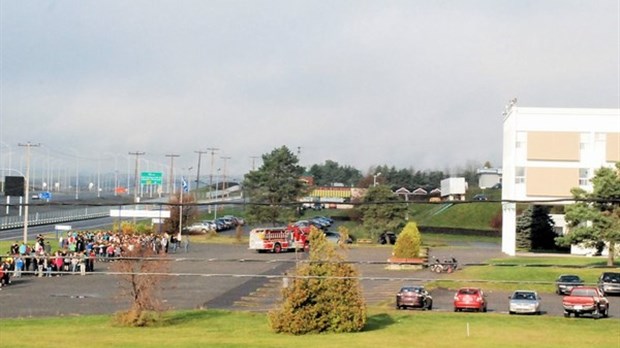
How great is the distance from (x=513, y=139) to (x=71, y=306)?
130 ft

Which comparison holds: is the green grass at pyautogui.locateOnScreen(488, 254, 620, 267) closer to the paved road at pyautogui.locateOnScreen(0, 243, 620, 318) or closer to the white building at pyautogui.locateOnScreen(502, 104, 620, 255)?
the white building at pyautogui.locateOnScreen(502, 104, 620, 255)

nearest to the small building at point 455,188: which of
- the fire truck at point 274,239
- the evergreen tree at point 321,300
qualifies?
the fire truck at point 274,239

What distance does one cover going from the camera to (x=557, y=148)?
6669cm

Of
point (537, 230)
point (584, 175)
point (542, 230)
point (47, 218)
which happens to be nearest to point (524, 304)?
point (584, 175)

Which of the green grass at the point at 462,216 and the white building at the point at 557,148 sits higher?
the white building at the point at 557,148

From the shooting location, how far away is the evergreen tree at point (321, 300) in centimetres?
3045

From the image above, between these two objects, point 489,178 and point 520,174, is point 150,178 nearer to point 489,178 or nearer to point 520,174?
point 520,174

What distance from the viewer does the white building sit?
6600cm

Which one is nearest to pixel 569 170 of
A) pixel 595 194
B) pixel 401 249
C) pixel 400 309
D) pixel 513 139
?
pixel 513 139

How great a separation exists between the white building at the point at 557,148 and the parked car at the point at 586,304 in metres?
29.1

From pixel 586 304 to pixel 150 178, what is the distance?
227 feet

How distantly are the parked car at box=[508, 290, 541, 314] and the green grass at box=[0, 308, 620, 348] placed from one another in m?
0.88

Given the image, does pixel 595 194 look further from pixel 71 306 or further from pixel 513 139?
pixel 71 306

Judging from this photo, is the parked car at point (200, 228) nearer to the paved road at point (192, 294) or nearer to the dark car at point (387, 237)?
the dark car at point (387, 237)
